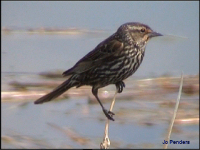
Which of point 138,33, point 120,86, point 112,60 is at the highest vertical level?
point 138,33

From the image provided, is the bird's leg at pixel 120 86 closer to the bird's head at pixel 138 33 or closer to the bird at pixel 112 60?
the bird at pixel 112 60

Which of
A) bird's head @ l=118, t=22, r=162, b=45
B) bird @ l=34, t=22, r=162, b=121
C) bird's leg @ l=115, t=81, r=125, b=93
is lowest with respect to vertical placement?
bird's leg @ l=115, t=81, r=125, b=93

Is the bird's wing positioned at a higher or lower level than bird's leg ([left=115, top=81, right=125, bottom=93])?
higher

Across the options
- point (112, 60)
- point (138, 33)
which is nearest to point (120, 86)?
point (112, 60)

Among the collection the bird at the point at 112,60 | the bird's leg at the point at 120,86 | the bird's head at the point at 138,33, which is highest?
the bird's head at the point at 138,33

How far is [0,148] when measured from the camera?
7.12 m

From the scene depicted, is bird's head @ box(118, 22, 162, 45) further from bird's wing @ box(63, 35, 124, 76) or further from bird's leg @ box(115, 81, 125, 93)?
bird's leg @ box(115, 81, 125, 93)

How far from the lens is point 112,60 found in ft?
19.2

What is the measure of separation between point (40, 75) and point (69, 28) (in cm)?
77

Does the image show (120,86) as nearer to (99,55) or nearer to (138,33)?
(99,55)

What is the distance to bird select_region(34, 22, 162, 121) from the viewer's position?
5.80 metres

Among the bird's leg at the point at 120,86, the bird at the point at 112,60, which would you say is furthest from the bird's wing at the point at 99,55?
the bird's leg at the point at 120,86

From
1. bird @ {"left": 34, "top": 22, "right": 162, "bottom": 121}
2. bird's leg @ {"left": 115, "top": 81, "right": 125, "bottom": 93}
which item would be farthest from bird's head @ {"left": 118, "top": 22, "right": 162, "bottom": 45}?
bird's leg @ {"left": 115, "top": 81, "right": 125, "bottom": 93}

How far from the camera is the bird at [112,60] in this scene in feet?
19.0
